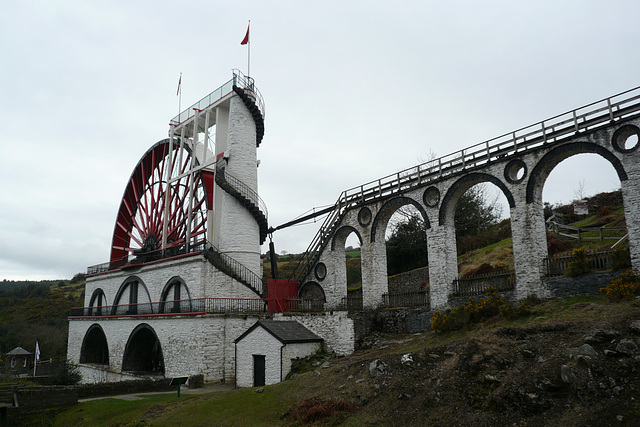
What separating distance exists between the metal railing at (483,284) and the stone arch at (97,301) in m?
26.3

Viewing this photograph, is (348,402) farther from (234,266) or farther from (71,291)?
(71,291)

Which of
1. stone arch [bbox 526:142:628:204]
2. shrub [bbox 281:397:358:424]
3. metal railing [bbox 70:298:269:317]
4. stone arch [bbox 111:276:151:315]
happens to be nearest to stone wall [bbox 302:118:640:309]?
stone arch [bbox 526:142:628:204]

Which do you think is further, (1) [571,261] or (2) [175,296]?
(2) [175,296]

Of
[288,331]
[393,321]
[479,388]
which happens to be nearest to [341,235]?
[393,321]

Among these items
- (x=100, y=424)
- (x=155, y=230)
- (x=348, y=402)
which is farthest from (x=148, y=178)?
(x=348, y=402)

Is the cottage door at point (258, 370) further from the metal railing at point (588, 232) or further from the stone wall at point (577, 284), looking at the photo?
the metal railing at point (588, 232)

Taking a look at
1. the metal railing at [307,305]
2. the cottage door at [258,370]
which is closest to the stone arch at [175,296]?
the metal railing at [307,305]

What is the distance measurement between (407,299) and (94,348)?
2542 centimetres

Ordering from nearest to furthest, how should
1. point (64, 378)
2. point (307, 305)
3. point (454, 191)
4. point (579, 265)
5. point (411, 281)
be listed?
1. point (579, 265)
2. point (454, 191)
3. point (307, 305)
4. point (64, 378)
5. point (411, 281)

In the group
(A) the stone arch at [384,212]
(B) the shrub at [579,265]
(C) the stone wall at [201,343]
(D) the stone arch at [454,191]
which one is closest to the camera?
(B) the shrub at [579,265]

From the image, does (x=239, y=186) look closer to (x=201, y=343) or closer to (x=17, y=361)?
(x=201, y=343)

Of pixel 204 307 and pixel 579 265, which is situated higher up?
pixel 579 265

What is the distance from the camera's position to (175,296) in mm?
25875

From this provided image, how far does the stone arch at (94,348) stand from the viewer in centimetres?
3344
